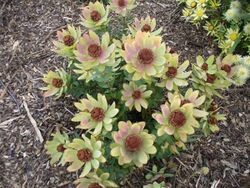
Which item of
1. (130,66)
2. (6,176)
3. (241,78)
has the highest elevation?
(130,66)

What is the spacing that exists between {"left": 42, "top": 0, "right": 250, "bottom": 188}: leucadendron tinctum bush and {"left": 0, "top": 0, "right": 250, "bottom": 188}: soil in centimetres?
27

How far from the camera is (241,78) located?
246 cm

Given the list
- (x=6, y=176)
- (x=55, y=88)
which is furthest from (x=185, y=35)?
(x=6, y=176)

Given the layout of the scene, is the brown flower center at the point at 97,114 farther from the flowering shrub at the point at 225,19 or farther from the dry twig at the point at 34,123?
the flowering shrub at the point at 225,19

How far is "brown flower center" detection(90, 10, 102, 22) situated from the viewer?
2.06 meters

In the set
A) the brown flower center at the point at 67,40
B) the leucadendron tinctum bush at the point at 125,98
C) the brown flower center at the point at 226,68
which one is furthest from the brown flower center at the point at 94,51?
the brown flower center at the point at 226,68

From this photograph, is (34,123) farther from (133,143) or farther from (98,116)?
(133,143)

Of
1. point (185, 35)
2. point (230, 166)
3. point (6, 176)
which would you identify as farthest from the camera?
point (185, 35)

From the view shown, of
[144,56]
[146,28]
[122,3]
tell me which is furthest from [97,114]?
[122,3]

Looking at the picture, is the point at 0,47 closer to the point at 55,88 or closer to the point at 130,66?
the point at 55,88

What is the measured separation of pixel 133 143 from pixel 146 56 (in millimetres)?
348

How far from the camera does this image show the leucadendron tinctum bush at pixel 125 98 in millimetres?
1729

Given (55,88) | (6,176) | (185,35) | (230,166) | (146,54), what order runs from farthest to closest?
(185,35) < (230,166) < (6,176) < (55,88) < (146,54)

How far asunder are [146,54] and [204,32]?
1274 millimetres
